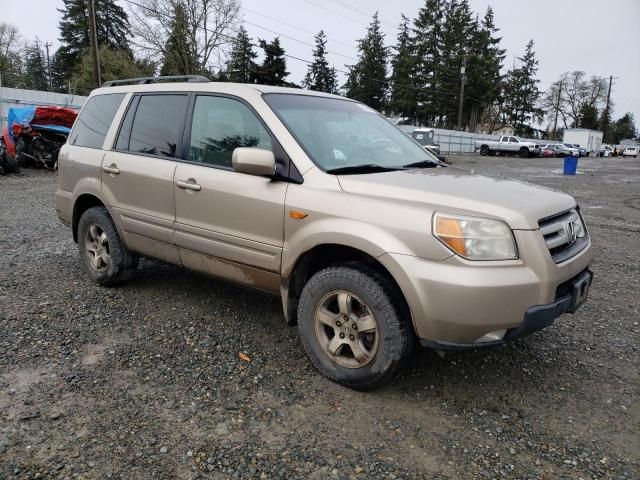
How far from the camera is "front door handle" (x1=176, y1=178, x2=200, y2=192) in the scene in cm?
353

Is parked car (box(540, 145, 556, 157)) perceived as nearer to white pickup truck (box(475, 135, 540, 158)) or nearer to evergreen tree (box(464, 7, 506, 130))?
white pickup truck (box(475, 135, 540, 158))

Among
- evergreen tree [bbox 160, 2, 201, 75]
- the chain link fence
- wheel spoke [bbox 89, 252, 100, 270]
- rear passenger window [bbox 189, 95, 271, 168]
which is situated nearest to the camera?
rear passenger window [bbox 189, 95, 271, 168]

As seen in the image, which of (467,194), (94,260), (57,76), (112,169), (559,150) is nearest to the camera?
(467,194)

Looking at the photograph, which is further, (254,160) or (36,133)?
(36,133)

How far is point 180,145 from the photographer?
3781 millimetres

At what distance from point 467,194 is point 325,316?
112 centimetres

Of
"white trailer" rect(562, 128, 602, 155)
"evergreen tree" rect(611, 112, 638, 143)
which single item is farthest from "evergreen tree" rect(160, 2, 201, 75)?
"evergreen tree" rect(611, 112, 638, 143)

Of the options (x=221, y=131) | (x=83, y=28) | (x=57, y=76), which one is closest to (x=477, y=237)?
(x=221, y=131)

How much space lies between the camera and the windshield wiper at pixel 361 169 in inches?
122

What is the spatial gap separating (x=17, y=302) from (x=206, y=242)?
79.0 inches

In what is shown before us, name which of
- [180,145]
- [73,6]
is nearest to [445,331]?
[180,145]

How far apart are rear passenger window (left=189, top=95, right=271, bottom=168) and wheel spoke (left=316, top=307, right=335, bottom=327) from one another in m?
1.16

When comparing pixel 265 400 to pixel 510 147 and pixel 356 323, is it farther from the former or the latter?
pixel 510 147

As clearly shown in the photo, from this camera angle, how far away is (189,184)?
3.58m
